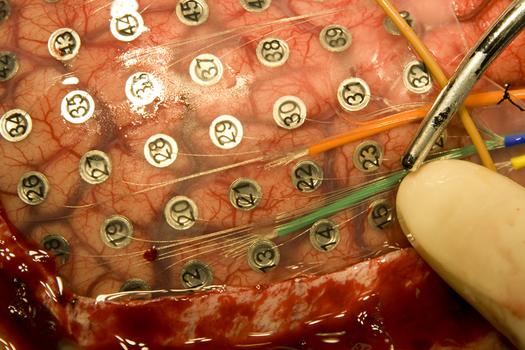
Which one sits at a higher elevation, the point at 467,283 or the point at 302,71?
the point at 302,71

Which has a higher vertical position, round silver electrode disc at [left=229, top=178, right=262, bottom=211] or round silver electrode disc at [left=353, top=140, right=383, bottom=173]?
round silver electrode disc at [left=353, top=140, right=383, bottom=173]

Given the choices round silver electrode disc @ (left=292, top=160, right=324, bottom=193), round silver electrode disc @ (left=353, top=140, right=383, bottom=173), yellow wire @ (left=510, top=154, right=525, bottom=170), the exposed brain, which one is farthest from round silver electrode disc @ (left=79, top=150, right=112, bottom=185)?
yellow wire @ (left=510, top=154, right=525, bottom=170)

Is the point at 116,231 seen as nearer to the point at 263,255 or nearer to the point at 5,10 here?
the point at 263,255

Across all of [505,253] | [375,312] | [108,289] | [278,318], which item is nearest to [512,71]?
[505,253]

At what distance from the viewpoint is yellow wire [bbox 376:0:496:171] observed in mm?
1099

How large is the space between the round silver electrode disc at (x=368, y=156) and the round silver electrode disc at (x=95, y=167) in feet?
1.38

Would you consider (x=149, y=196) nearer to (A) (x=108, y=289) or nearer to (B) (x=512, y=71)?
(A) (x=108, y=289)

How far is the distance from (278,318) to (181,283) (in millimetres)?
176

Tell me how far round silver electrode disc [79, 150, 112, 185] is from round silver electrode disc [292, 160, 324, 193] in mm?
313

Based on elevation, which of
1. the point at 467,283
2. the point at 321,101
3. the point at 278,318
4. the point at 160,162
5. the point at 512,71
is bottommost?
the point at 278,318

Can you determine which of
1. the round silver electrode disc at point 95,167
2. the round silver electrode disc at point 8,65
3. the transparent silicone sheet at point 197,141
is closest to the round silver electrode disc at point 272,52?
the transparent silicone sheet at point 197,141

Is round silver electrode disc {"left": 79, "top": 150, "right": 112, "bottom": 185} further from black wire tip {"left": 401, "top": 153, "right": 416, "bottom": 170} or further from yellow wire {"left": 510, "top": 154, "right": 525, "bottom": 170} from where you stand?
yellow wire {"left": 510, "top": 154, "right": 525, "bottom": 170}

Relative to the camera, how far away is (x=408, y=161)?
1.08 meters

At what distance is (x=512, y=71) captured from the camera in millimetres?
1157
